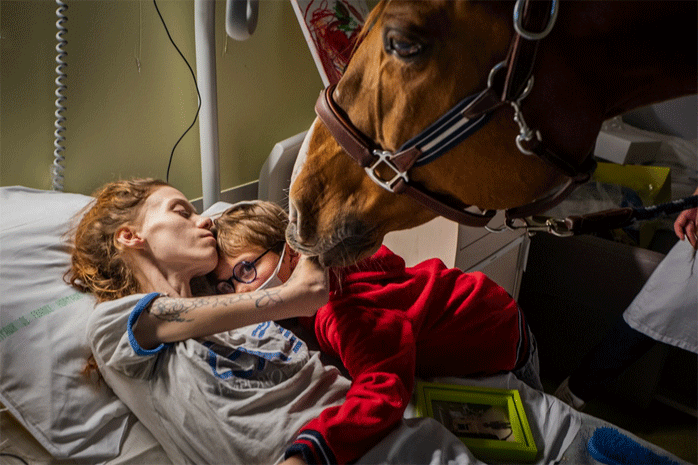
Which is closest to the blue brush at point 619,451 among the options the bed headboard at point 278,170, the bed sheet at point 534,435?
the bed sheet at point 534,435

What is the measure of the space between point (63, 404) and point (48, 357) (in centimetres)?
9

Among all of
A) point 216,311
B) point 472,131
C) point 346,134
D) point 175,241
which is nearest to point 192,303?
point 216,311

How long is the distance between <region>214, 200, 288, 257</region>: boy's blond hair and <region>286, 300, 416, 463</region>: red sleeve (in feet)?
0.76

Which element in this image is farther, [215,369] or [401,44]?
[215,369]

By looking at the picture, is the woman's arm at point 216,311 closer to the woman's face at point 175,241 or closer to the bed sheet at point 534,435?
the woman's face at point 175,241

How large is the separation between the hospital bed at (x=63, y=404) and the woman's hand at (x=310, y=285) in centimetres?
27

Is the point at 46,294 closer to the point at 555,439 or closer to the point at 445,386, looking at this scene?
the point at 445,386

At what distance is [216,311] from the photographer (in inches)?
39.8

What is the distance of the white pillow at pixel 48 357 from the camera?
1.00m

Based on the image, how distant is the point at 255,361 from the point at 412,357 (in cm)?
30

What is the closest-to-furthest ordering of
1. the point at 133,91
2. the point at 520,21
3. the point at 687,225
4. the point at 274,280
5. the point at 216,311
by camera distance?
the point at 520,21 < the point at 216,311 < the point at 274,280 < the point at 687,225 < the point at 133,91

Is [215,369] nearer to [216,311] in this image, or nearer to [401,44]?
[216,311]

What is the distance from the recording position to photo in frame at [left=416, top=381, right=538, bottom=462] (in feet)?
3.45

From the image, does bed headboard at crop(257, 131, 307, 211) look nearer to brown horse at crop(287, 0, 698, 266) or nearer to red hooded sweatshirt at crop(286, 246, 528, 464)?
red hooded sweatshirt at crop(286, 246, 528, 464)
